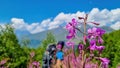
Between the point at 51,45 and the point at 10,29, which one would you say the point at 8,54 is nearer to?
the point at 10,29

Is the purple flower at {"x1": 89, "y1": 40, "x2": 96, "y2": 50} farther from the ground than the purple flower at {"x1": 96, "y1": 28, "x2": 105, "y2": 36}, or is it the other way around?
the purple flower at {"x1": 96, "y1": 28, "x2": 105, "y2": 36}

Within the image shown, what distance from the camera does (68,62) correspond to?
5074mm

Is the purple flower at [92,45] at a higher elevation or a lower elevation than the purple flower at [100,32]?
lower

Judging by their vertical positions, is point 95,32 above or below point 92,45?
above

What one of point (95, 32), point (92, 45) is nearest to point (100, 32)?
point (95, 32)

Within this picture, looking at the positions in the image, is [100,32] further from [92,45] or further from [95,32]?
[92,45]

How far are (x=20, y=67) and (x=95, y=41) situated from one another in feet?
67.0

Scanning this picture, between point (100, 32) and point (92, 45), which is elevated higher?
point (100, 32)

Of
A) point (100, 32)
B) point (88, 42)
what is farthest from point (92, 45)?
point (100, 32)

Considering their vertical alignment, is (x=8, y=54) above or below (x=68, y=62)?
above

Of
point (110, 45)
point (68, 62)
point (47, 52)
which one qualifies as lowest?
point (68, 62)

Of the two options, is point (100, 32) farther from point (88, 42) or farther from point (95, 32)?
point (88, 42)

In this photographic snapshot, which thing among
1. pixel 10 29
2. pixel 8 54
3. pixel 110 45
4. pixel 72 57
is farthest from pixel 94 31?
pixel 110 45

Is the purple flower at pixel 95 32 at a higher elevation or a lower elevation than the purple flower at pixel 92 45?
higher
